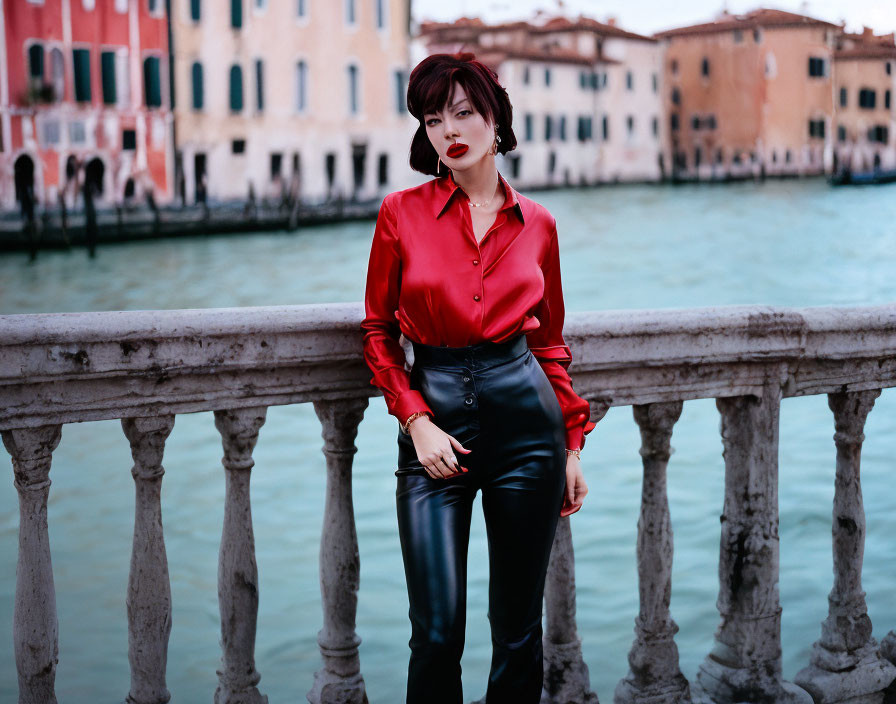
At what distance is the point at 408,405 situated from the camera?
1302 millimetres

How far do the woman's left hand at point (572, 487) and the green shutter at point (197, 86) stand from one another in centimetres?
1925

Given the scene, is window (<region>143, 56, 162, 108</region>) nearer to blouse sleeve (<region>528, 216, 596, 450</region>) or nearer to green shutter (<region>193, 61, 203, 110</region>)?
green shutter (<region>193, 61, 203, 110</region>)

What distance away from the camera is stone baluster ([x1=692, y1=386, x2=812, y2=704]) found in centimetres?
171

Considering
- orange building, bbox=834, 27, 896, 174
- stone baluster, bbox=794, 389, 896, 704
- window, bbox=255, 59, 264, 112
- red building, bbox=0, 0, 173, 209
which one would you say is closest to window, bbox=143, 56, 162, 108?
red building, bbox=0, 0, 173, 209

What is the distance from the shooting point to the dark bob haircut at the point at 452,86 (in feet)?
4.42

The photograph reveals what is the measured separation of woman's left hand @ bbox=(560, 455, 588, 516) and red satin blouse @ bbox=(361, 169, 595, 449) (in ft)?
0.62

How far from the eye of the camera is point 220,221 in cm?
2039

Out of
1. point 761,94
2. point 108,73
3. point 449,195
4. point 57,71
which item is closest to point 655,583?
point 449,195

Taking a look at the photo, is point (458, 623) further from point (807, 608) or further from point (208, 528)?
point (208, 528)

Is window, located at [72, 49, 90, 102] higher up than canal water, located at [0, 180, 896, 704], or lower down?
higher up

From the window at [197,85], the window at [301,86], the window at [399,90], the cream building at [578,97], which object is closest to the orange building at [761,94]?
the cream building at [578,97]

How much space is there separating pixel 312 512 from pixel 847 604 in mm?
7519

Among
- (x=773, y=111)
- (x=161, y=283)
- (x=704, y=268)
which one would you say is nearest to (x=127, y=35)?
(x=161, y=283)

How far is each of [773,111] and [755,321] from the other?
19.2 m
